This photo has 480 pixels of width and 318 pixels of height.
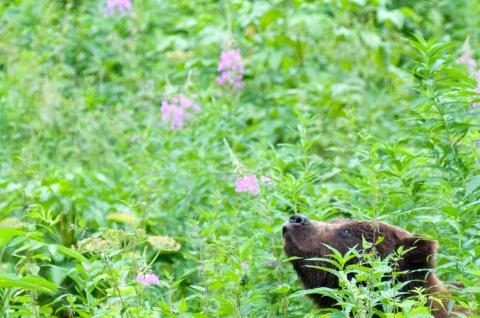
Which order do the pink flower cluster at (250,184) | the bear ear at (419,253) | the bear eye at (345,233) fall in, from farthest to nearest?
the pink flower cluster at (250,184), the bear eye at (345,233), the bear ear at (419,253)

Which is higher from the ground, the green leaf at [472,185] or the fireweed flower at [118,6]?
the green leaf at [472,185]

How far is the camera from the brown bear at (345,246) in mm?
4383

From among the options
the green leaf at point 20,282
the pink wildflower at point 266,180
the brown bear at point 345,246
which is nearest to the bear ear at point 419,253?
the brown bear at point 345,246

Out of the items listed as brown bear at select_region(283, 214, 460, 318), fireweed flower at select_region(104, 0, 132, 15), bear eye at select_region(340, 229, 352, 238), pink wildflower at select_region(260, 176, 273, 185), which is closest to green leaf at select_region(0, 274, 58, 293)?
brown bear at select_region(283, 214, 460, 318)

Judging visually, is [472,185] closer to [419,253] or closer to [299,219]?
[419,253]

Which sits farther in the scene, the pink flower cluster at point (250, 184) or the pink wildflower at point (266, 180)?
the pink flower cluster at point (250, 184)

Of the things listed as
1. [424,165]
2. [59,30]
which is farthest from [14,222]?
[59,30]

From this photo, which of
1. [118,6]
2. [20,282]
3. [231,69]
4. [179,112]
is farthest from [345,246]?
[118,6]

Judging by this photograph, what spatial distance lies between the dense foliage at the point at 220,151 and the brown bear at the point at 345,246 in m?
0.11

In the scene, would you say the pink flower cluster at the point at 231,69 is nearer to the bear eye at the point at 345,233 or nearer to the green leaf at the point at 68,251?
the bear eye at the point at 345,233

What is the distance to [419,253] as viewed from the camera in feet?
14.3

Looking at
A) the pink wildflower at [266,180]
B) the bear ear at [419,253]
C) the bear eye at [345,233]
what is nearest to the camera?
the bear ear at [419,253]

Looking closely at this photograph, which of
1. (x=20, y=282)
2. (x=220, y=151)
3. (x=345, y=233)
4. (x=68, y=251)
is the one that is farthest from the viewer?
(x=220, y=151)

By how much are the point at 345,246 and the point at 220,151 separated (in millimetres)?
2154
